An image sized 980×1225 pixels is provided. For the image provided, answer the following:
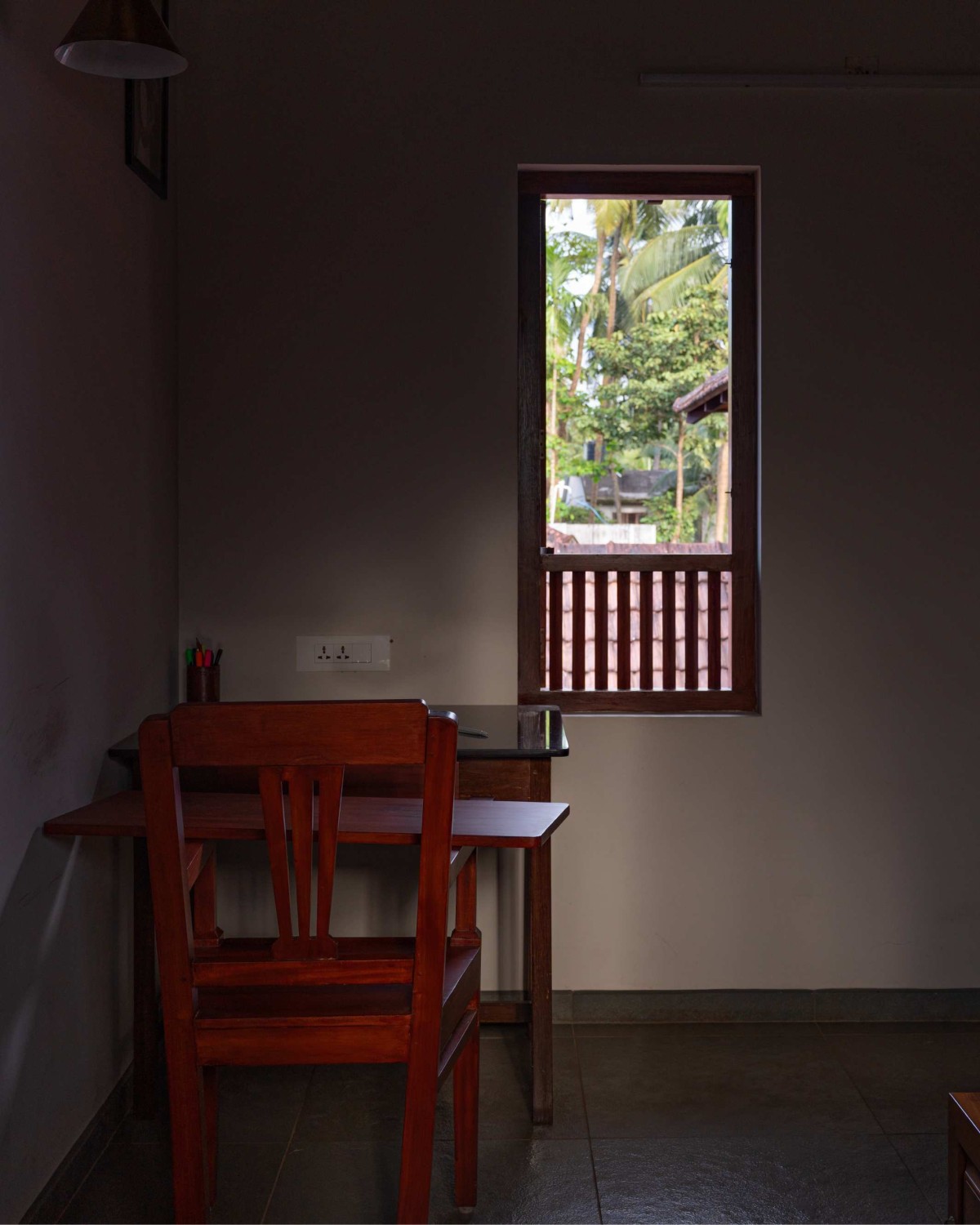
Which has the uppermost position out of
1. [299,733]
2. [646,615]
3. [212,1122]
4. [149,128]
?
[149,128]

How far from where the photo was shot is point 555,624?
3.39 metres

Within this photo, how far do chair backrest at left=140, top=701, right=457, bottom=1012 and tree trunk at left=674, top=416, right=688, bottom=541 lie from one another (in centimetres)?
181

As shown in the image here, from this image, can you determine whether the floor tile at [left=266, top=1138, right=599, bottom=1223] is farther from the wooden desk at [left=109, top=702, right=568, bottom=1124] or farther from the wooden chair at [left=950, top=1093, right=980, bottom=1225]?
the wooden chair at [left=950, top=1093, right=980, bottom=1225]

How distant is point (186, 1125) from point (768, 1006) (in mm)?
1939

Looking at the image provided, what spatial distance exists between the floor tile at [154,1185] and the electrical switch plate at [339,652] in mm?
1256

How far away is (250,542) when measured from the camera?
322 cm

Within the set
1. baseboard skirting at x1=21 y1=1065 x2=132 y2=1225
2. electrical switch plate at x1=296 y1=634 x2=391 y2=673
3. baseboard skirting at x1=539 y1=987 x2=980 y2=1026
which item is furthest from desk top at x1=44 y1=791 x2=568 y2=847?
baseboard skirting at x1=539 y1=987 x2=980 y2=1026

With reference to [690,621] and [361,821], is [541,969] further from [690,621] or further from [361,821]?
[690,621]

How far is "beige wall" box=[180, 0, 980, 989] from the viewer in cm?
320

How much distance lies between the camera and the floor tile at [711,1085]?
2561mm

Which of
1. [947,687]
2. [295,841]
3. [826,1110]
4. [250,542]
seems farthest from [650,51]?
[826,1110]

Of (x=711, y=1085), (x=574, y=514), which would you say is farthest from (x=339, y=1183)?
(x=574, y=514)

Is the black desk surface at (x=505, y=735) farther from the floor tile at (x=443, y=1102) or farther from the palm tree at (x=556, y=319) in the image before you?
the floor tile at (x=443, y=1102)

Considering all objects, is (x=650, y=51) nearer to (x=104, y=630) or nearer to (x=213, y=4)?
(x=213, y=4)
